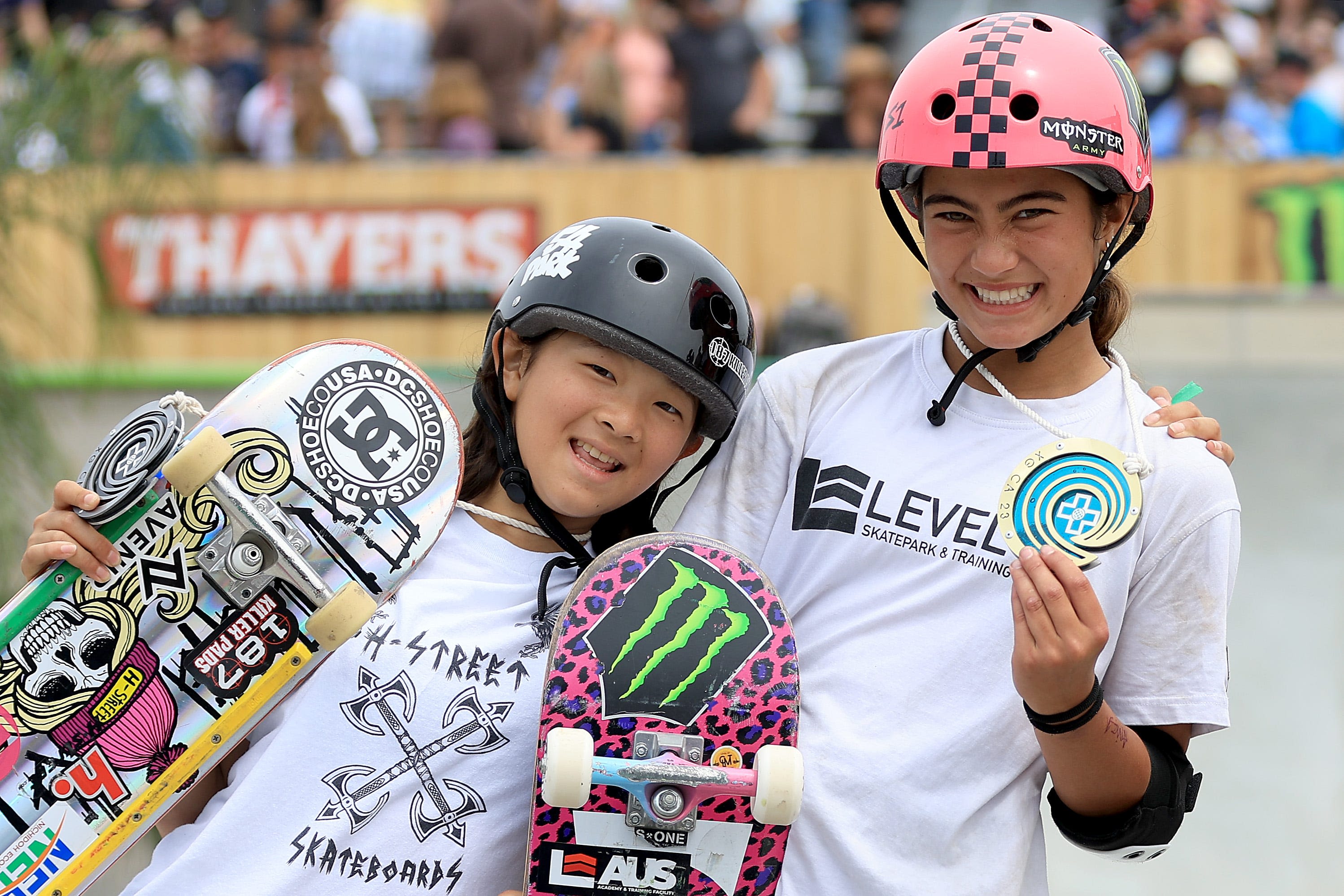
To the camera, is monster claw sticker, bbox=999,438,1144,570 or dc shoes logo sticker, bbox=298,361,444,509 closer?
monster claw sticker, bbox=999,438,1144,570

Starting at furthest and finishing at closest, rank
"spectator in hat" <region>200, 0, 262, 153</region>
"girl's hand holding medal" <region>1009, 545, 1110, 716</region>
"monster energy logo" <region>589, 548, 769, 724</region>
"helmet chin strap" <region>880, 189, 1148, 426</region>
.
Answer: "spectator in hat" <region>200, 0, 262, 153</region> → "helmet chin strap" <region>880, 189, 1148, 426</region> → "monster energy logo" <region>589, 548, 769, 724</region> → "girl's hand holding medal" <region>1009, 545, 1110, 716</region>

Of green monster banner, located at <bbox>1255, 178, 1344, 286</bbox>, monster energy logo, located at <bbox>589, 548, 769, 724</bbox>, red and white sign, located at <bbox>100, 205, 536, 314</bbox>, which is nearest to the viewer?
monster energy logo, located at <bbox>589, 548, 769, 724</bbox>

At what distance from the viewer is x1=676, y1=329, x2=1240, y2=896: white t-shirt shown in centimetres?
234

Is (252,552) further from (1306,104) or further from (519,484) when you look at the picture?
(1306,104)

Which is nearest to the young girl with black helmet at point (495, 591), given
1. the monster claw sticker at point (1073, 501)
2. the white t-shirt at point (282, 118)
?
the monster claw sticker at point (1073, 501)

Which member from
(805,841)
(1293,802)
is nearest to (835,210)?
(1293,802)

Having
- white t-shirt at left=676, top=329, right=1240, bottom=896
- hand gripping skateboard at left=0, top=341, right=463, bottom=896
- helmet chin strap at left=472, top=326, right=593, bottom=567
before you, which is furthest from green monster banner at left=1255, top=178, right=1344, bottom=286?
hand gripping skateboard at left=0, top=341, right=463, bottom=896

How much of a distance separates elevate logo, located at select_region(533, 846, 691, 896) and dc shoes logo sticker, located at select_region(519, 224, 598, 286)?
109 cm

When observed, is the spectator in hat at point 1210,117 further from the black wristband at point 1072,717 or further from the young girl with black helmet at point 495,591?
the black wristband at point 1072,717

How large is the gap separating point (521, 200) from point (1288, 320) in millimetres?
4087

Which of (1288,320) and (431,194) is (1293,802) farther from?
(431,194)

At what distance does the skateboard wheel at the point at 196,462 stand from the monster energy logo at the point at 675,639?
755mm

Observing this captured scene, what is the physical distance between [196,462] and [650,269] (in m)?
0.92

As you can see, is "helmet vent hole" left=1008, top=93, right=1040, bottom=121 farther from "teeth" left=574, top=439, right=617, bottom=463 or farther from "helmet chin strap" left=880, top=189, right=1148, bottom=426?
"teeth" left=574, top=439, right=617, bottom=463
